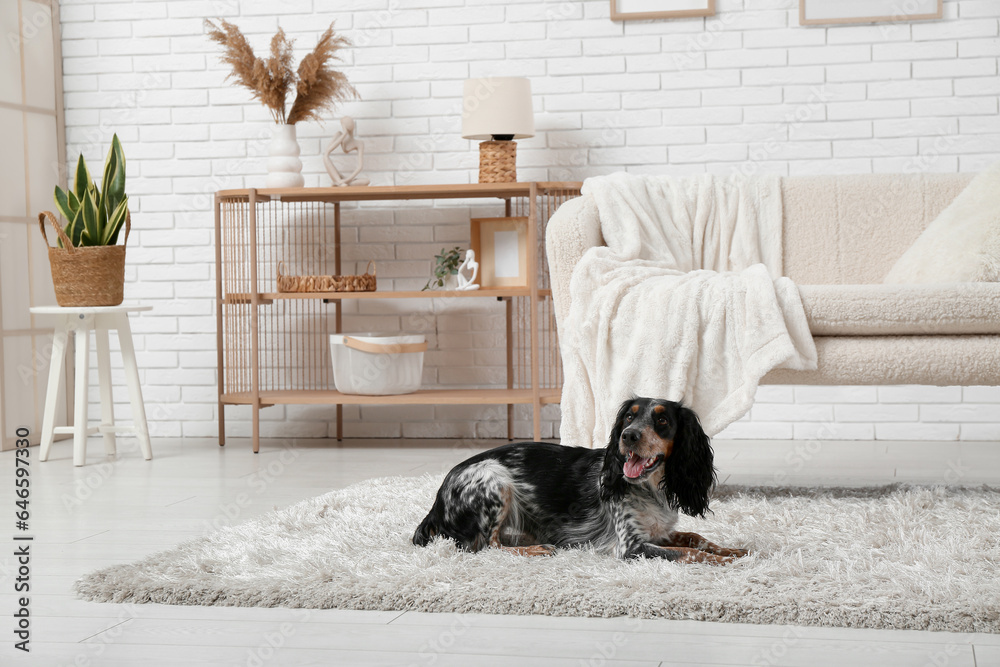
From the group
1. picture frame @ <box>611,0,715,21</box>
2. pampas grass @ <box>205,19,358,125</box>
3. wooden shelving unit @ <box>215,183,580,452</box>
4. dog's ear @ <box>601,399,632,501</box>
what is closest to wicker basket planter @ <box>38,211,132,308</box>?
wooden shelving unit @ <box>215,183,580,452</box>

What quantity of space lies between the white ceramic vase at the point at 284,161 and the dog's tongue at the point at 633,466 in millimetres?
2452

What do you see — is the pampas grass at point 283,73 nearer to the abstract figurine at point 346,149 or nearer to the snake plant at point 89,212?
the abstract figurine at point 346,149

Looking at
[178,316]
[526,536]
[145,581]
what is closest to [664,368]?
[526,536]

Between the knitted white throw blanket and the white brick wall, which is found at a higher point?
the white brick wall

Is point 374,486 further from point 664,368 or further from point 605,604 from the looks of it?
point 605,604

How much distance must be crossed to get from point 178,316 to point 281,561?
262 centimetres

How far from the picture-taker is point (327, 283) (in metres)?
3.81

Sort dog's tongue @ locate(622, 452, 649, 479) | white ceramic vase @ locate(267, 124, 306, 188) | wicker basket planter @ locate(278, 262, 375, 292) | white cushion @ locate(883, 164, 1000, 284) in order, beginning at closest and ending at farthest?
dog's tongue @ locate(622, 452, 649, 479) → white cushion @ locate(883, 164, 1000, 284) → wicker basket planter @ locate(278, 262, 375, 292) → white ceramic vase @ locate(267, 124, 306, 188)

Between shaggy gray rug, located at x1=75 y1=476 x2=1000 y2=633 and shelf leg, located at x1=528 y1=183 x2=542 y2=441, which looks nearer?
shaggy gray rug, located at x1=75 y1=476 x2=1000 y2=633

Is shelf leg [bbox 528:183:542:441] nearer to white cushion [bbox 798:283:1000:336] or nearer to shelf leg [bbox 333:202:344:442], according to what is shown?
shelf leg [bbox 333:202:344:442]

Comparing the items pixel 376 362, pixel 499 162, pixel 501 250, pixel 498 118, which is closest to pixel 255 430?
pixel 376 362

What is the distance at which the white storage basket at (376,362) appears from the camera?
3758 millimetres

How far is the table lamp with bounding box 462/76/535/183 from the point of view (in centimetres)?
371

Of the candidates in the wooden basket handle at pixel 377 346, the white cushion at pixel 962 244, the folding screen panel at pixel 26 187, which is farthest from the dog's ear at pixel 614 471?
the folding screen panel at pixel 26 187
